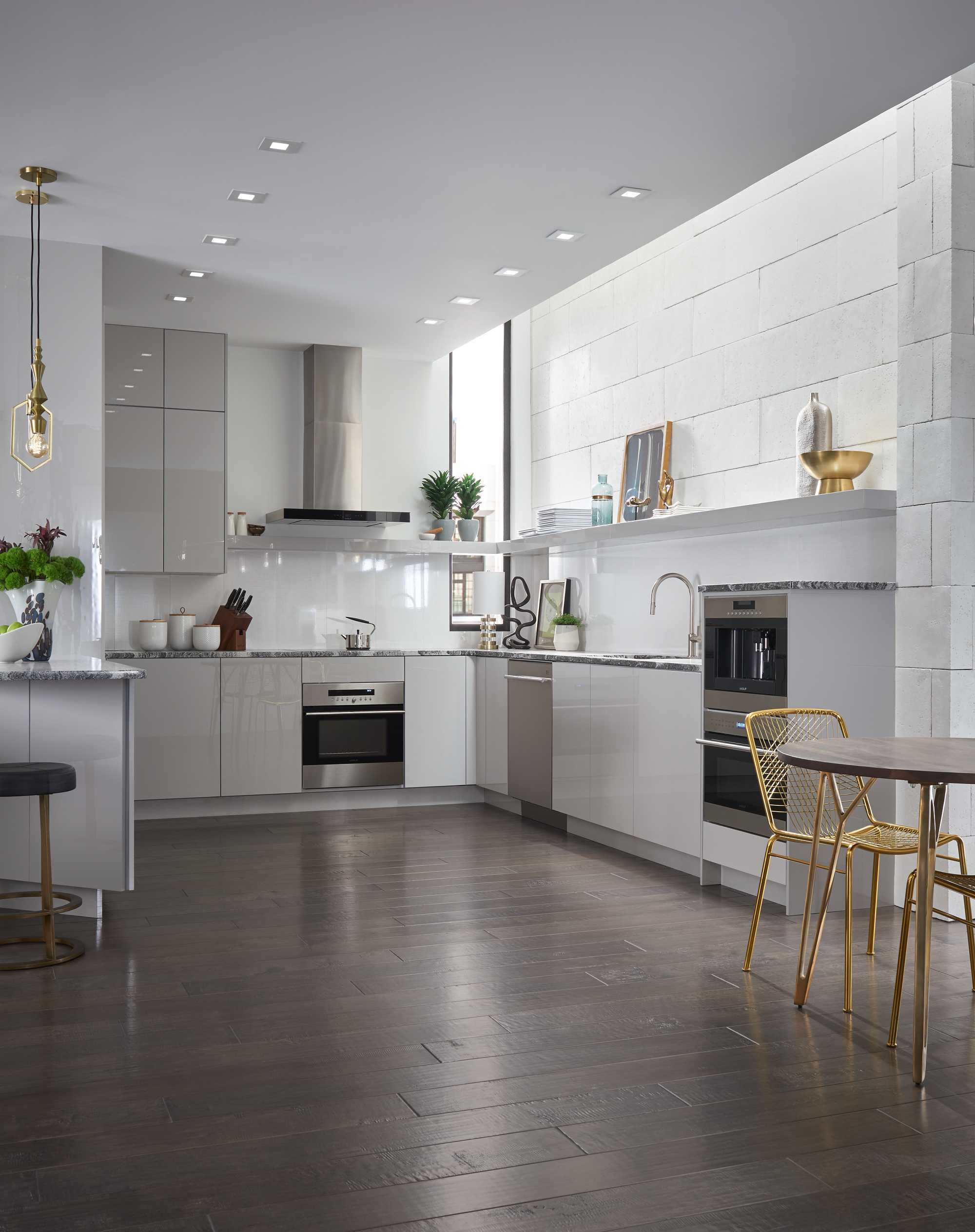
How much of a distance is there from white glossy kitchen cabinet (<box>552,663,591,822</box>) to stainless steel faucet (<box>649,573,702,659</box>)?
0.51m

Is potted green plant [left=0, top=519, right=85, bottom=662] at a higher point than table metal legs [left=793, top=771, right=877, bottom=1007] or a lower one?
higher

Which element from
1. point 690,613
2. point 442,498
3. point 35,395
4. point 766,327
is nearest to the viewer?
point 35,395

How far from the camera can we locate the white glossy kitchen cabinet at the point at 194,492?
252 inches

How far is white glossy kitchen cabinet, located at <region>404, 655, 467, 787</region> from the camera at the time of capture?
6.65 m

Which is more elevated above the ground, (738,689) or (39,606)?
(39,606)

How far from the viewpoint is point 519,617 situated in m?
7.48

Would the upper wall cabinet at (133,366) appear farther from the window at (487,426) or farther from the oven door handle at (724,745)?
the oven door handle at (724,745)

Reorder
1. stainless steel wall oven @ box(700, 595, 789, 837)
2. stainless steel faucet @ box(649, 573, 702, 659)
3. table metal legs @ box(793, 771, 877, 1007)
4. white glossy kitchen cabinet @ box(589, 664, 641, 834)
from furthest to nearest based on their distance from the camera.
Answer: stainless steel faucet @ box(649, 573, 702, 659)
white glossy kitchen cabinet @ box(589, 664, 641, 834)
stainless steel wall oven @ box(700, 595, 789, 837)
table metal legs @ box(793, 771, 877, 1007)

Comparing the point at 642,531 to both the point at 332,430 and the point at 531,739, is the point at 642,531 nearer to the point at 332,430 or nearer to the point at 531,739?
the point at 531,739

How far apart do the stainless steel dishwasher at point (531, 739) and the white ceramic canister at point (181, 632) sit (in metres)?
1.85

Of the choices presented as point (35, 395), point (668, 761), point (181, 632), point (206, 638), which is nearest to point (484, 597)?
point (206, 638)

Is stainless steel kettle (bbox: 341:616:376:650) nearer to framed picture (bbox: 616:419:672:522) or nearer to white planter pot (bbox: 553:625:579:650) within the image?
white planter pot (bbox: 553:625:579:650)

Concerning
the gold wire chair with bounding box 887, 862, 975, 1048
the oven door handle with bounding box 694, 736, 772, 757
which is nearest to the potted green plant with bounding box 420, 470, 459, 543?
the oven door handle with bounding box 694, 736, 772, 757

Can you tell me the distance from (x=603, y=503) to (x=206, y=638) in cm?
237
